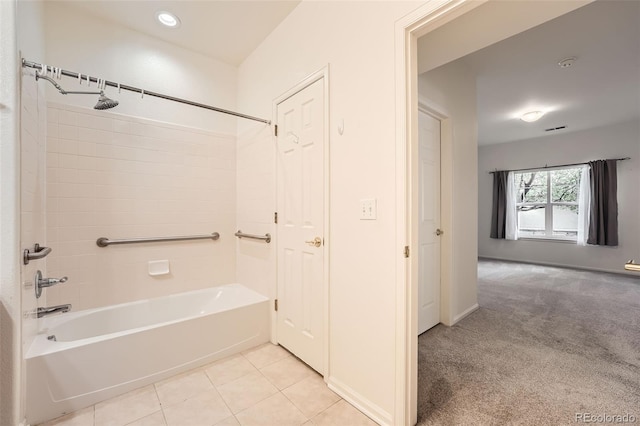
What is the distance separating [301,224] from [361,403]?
1.20m

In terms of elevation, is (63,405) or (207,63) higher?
(207,63)

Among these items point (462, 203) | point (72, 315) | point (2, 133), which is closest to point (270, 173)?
point (2, 133)

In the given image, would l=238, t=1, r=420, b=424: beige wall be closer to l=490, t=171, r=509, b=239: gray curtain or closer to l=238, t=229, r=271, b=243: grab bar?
l=238, t=229, r=271, b=243: grab bar

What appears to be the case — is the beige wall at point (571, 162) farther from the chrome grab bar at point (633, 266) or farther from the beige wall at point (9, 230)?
the beige wall at point (9, 230)

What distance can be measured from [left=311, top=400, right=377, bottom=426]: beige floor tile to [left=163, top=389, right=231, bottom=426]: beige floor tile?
530 mm

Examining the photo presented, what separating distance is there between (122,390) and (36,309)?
0.76 metres

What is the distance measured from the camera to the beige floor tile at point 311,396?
60.5 inches

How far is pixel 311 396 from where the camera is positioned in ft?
5.38

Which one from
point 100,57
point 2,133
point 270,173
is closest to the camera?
point 2,133

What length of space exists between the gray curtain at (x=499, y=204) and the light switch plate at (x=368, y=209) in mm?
6164

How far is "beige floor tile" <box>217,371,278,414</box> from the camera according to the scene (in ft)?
5.18

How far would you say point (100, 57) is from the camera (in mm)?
2211

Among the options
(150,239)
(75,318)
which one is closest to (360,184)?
(150,239)

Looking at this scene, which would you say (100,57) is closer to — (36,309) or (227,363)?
(36,309)
